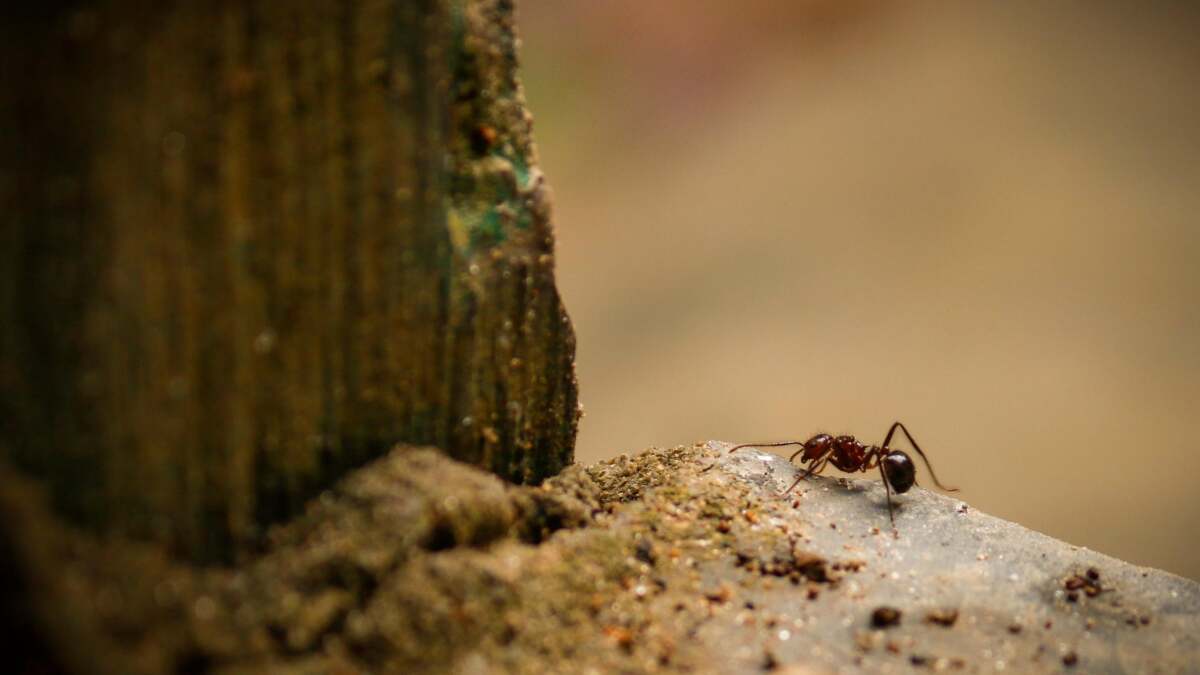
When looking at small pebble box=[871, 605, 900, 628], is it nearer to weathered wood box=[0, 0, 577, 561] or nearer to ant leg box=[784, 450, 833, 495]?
ant leg box=[784, 450, 833, 495]

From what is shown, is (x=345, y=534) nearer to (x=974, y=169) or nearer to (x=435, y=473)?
(x=435, y=473)

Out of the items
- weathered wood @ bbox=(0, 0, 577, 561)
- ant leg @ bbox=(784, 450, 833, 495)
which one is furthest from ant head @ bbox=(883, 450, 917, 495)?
weathered wood @ bbox=(0, 0, 577, 561)

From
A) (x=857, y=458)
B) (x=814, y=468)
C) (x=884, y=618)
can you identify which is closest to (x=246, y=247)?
(x=884, y=618)

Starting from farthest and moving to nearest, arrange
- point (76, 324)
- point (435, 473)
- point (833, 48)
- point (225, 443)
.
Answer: point (833, 48)
point (435, 473)
point (225, 443)
point (76, 324)

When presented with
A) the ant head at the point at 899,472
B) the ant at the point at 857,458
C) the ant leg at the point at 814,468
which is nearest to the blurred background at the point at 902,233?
the ant at the point at 857,458

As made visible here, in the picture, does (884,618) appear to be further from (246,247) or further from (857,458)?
(246,247)

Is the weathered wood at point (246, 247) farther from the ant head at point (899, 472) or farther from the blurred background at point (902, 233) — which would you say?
the blurred background at point (902, 233)

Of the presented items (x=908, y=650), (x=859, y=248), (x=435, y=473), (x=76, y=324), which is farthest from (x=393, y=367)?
(x=859, y=248)
